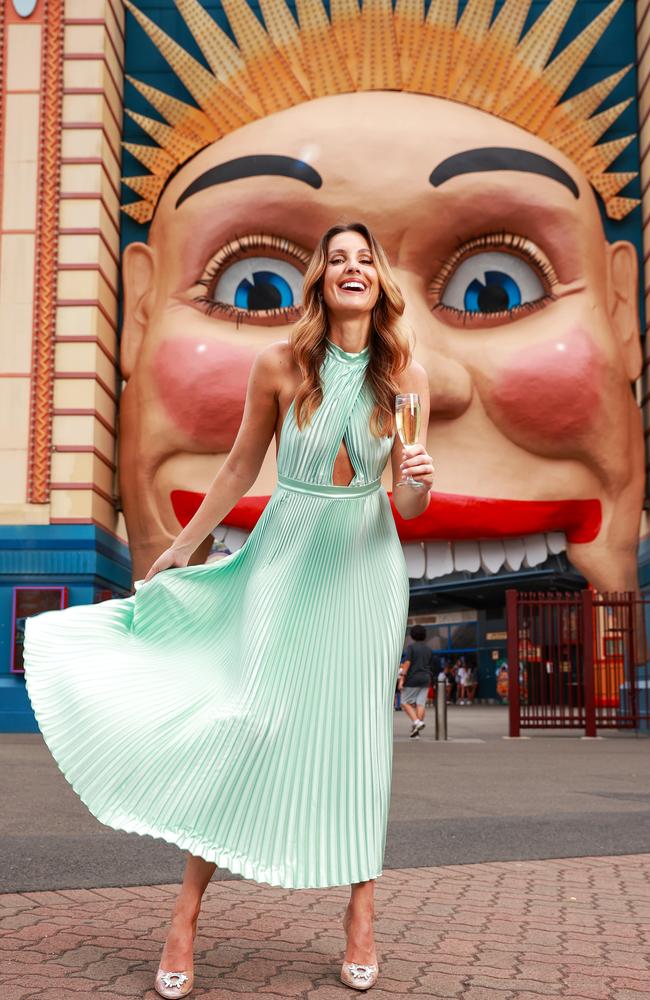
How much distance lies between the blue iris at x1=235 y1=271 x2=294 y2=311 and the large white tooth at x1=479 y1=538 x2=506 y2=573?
343 centimetres

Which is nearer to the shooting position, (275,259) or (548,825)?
(548,825)

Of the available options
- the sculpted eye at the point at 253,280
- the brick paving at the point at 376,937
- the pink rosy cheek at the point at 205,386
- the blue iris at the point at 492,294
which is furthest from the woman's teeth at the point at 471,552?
the brick paving at the point at 376,937

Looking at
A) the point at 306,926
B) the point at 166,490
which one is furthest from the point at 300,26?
the point at 306,926

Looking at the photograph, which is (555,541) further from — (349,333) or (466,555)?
(349,333)

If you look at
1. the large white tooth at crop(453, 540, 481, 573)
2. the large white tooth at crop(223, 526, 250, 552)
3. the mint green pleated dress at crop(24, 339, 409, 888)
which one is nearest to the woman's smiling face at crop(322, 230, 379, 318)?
the mint green pleated dress at crop(24, 339, 409, 888)

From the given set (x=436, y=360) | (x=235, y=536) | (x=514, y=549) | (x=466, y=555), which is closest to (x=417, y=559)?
(x=466, y=555)

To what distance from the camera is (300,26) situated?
12.5 metres

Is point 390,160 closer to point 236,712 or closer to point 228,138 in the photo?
point 228,138

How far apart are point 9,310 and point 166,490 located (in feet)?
9.08

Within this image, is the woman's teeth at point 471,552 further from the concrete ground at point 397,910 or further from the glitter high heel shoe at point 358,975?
the glitter high heel shoe at point 358,975

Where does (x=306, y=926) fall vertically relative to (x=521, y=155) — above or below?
below

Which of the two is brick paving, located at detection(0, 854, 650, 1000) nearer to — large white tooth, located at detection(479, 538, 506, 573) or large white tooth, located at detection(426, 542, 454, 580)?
large white tooth, located at detection(426, 542, 454, 580)

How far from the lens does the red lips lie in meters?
11.8

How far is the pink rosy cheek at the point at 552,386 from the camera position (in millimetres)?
11531
